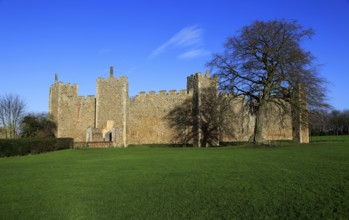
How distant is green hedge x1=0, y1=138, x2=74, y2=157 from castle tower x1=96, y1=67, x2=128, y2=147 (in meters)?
6.33

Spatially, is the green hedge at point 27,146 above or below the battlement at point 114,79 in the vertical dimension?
below

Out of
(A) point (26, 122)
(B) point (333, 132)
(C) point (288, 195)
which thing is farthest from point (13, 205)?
(B) point (333, 132)

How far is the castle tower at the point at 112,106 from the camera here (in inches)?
1340

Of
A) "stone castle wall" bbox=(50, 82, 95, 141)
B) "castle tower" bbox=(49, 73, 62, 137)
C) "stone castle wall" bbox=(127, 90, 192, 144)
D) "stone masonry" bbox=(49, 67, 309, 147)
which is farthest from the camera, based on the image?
"castle tower" bbox=(49, 73, 62, 137)

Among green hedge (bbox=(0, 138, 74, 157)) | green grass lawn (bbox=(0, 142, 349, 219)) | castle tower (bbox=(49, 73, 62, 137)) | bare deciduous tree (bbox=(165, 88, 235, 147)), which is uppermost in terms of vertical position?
castle tower (bbox=(49, 73, 62, 137))

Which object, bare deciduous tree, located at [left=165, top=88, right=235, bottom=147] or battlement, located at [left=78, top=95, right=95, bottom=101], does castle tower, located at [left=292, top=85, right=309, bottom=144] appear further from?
battlement, located at [left=78, top=95, right=95, bottom=101]

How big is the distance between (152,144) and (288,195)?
26.7 m

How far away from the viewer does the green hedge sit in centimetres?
2169

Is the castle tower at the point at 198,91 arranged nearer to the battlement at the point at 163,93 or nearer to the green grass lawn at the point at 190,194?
the battlement at the point at 163,93

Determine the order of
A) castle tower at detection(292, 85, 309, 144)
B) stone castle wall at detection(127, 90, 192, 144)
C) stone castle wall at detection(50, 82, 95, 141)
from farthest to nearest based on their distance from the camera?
stone castle wall at detection(50, 82, 95, 141) < stone castle wall at detection(127, 90, 192, 144) < castle tower at detection(292, 85, 309, 144)

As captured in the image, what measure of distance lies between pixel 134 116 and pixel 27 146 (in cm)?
1258

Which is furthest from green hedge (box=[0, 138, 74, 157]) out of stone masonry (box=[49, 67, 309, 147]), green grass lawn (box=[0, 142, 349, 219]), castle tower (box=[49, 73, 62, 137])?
green grass lawn (box=[0, 142, 349, 219])

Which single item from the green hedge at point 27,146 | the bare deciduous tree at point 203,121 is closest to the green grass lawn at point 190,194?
the green hedge at point 27,146

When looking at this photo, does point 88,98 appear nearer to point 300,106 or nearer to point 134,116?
point 134,116
